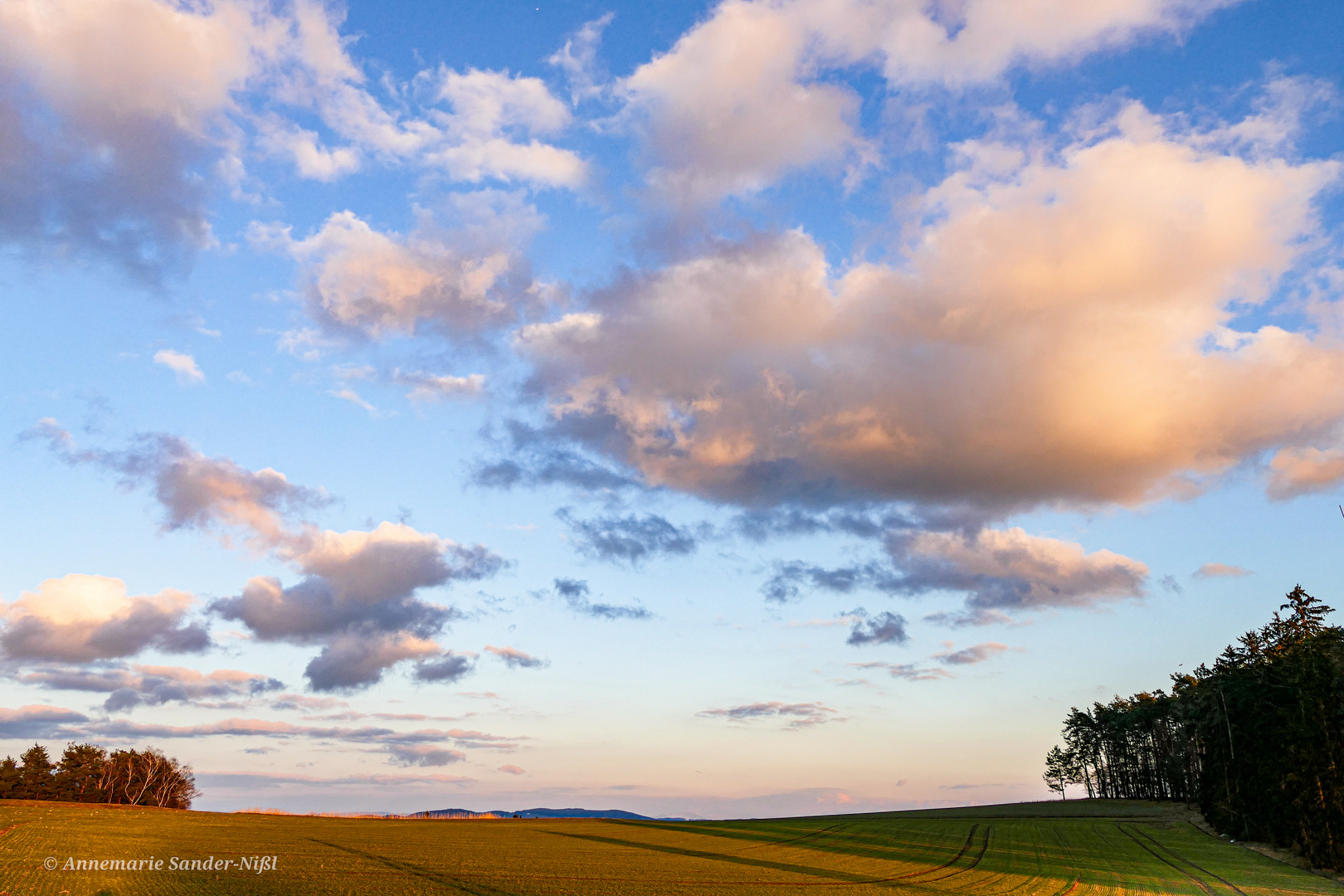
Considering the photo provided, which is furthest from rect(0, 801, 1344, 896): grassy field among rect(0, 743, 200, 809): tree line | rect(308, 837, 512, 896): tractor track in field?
rect(0, 743, 200, 809): tree line

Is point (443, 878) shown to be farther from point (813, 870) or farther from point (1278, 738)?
point (1278, 738)

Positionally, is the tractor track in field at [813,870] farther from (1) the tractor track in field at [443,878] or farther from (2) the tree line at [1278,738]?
(2) the tree line at [1278,738]

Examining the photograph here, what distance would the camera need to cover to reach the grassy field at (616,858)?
57.7 meters

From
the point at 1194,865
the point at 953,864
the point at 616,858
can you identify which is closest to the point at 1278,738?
the point at 1194,865

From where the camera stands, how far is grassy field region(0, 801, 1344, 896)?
189 feet

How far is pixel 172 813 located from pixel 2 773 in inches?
3658

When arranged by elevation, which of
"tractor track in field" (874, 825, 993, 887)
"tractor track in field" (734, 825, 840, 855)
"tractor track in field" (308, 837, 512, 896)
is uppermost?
"tractor track in field" (308, 837, 512, 896)

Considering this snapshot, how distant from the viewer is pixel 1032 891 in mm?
60781

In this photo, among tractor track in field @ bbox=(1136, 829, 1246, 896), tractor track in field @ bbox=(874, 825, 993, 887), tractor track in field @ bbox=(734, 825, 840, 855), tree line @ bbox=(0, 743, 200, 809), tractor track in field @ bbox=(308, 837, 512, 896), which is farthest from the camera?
tree line @ bbox=(0, 743, 200, 809)

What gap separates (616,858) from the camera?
79938mm

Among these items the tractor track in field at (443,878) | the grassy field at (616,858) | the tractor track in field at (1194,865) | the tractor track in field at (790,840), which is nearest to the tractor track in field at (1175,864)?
→ the tractor track in field at (1194,865)

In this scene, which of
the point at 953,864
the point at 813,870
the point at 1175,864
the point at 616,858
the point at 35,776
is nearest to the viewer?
the point at 813,870

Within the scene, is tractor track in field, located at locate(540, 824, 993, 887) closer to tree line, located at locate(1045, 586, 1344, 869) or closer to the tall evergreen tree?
tree line, located at locate(1045, 586, 1344, 869)

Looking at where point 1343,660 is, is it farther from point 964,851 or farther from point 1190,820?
point 1190,820
